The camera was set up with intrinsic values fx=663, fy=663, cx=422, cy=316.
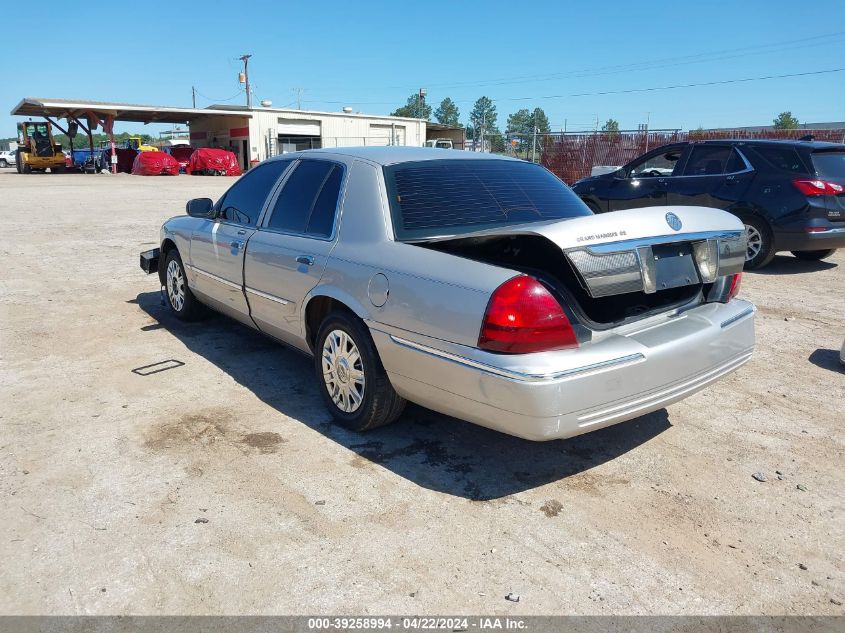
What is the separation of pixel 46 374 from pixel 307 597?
3.40 metres

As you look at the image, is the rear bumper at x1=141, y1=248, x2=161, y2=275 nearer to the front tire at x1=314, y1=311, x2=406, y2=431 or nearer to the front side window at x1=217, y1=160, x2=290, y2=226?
the front side window at x1=217, y1=160, x2=290, y2=226

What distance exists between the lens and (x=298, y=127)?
154 ft

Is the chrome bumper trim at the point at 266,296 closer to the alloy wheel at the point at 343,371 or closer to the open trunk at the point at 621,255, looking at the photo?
the alloy wheel at the point at 343,371

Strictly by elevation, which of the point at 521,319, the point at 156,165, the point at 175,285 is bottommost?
the point at 175,285

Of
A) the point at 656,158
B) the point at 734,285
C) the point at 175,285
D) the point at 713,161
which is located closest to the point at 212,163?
the point at 656,158

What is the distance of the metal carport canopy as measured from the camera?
1426 inches

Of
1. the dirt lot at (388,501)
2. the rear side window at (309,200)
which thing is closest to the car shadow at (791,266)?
the dirt lot at (388,501)

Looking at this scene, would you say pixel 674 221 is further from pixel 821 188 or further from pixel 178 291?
pixel 821 188

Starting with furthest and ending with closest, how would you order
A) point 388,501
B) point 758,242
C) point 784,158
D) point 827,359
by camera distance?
point 758,242
point 784,158
point 827,359
point 388,501

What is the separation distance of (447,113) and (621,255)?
457 feet

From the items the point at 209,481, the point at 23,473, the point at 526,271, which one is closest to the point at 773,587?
the point at 526,271

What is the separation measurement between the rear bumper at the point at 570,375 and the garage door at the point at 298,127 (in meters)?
45.3

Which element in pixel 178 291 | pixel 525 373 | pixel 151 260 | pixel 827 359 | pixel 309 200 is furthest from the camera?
pixel 151 260

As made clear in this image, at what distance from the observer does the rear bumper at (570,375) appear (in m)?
2.89
